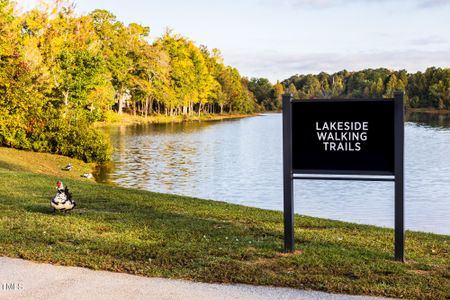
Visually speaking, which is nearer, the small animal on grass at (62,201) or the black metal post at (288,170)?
the black metal post at (288,170)

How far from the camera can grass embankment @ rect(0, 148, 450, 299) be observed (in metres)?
6.47

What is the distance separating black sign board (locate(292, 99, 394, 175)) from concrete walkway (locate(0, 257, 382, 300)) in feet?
7.28

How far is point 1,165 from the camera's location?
2480cm

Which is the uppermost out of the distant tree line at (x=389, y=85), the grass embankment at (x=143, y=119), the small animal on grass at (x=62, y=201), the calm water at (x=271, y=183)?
the distant tree line at (x=389, y=85)

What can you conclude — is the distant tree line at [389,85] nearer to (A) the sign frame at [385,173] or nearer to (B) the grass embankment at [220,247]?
(B) the grass embankment at [220,247]

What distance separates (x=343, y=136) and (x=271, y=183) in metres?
17.7

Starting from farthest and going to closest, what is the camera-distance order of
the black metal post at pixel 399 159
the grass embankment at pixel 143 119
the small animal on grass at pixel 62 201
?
the grass embankment at pixel 143 119
the small animal on grass at pixel 62 201
the black metal post at pixel 399 159

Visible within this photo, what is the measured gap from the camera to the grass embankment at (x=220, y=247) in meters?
6.47

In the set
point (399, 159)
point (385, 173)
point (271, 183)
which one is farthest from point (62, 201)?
point (271, 183)

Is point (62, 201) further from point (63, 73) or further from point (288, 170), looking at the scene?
point (63, 73)

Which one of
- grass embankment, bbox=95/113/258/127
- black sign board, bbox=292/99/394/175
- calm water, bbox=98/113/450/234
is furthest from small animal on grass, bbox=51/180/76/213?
grass embankment, bbox=95/113/258/127

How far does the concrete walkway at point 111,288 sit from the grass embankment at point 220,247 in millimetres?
254

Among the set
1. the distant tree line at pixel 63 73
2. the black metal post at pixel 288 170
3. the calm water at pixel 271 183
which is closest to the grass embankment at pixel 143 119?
the distant tree line at pixel 63 73

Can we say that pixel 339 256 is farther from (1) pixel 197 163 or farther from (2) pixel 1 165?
(1) pixel 197 163
